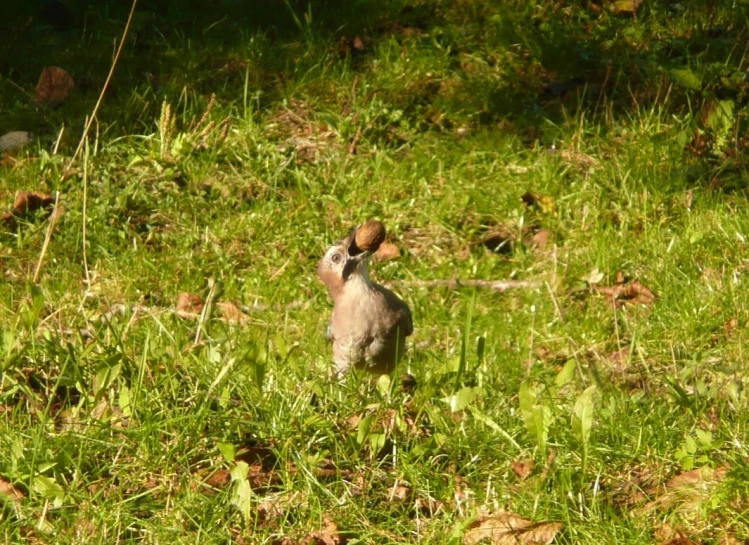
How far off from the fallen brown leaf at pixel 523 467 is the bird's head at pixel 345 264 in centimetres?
126

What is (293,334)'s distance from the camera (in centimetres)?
568

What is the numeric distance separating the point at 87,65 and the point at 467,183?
9.08 feet

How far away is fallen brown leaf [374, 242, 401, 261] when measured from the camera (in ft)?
21.2

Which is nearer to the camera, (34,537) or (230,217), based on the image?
(34,537)

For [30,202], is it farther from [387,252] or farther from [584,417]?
[584,417]

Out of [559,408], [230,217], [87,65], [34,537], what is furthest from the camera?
[87,65]

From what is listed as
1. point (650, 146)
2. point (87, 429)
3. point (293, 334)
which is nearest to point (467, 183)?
point (650, 146)

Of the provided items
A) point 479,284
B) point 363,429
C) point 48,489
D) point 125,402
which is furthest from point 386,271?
point 48,489

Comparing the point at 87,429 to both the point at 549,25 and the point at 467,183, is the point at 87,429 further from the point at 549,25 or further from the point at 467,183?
the point at 549,25

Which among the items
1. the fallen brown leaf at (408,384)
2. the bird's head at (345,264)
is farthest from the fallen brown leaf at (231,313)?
the fallen brown leaf at (408,384)

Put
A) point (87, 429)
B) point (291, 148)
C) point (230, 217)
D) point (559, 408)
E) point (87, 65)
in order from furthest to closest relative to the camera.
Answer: point (87, 65), point (291, 148), point (230, 217), point (559, 408), point (87, 429)

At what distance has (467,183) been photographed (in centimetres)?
683

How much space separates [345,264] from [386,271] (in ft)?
4.43

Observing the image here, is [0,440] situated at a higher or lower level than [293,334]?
higher
